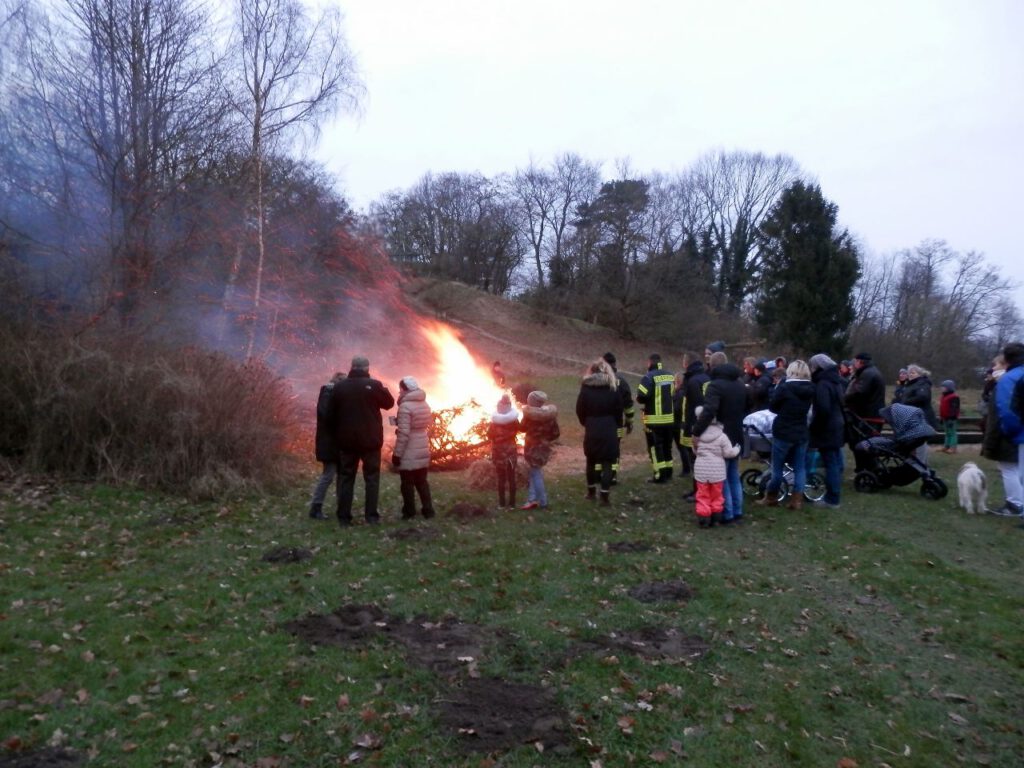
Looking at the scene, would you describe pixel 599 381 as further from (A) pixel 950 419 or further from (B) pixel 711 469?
(A) pixel 950 419

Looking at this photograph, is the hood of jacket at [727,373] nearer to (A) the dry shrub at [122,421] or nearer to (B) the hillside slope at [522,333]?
(A) the dry shrub at [122,421]

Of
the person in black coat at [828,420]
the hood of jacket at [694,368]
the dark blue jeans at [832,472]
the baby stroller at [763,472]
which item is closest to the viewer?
the person in black coat at [828,420]

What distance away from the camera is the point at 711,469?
403 inches

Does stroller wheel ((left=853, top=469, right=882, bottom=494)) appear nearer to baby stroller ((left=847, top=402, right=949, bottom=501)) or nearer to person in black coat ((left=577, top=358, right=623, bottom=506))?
baby stroller ((left=847, top=402, right=949, bottom=501))

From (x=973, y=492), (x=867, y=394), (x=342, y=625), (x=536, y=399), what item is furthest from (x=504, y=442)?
(x=867, y=394)

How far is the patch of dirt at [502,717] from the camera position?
4824mm

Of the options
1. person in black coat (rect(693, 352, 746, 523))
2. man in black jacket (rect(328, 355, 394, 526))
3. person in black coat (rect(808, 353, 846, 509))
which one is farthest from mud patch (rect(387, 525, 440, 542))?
person in black coat (rect(808, 353, 846, 509))

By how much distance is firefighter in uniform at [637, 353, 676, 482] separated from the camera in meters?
12.9

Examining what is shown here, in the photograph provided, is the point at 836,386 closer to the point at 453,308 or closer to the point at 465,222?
the point at 453,308

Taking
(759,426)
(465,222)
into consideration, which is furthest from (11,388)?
(465,222)

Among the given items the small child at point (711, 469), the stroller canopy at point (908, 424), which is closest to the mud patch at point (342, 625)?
the small child at point (711, 469)

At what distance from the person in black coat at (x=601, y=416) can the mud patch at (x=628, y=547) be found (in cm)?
214

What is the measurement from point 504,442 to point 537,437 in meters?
0.47

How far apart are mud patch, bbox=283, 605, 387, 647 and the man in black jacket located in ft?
10.6
